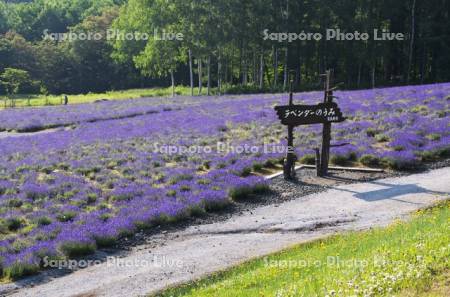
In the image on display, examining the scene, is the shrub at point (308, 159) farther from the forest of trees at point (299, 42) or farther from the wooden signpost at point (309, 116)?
the forest of trees at point (299, 42)

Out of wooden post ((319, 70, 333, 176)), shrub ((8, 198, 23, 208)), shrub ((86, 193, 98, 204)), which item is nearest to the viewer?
shrub ((8, 198, 23, 208))

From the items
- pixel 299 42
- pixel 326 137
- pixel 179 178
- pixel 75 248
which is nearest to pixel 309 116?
pixel 326 137

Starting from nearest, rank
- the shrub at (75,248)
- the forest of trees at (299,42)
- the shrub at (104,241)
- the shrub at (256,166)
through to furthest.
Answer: the shrub at (75,248)
the shrub at (104,241)
the shrub at (256,166)
the forest of trees at (299,42)

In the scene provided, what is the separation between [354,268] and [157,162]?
1545 cm

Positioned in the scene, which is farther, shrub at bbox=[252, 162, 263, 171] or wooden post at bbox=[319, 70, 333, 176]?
shrub at bbox=[252, 162, 263, 171]

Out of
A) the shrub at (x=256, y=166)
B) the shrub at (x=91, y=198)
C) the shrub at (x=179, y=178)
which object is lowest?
the shrub at (x=91, y=198)

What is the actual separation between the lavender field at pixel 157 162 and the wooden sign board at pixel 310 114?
256cm

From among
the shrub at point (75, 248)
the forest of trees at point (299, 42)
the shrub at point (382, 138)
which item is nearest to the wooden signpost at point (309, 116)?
the shrub at point (382, 138)

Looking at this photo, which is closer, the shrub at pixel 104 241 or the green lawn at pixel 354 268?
the green lawn at pixel 354 268

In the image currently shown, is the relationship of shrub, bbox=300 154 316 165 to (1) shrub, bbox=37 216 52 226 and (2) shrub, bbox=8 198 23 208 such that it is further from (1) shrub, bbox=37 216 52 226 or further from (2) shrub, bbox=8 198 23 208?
(2) shrub, bbox=8 198 23 208

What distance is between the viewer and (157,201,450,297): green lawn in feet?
23.4

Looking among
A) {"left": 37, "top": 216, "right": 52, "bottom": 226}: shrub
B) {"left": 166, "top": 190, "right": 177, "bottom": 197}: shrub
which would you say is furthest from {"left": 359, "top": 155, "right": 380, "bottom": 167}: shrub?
{"left": 37, "top": 216, "right": 52, "bottom": 226}: shrub

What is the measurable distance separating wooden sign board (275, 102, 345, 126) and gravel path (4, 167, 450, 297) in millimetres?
2493

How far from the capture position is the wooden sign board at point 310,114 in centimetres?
1873
